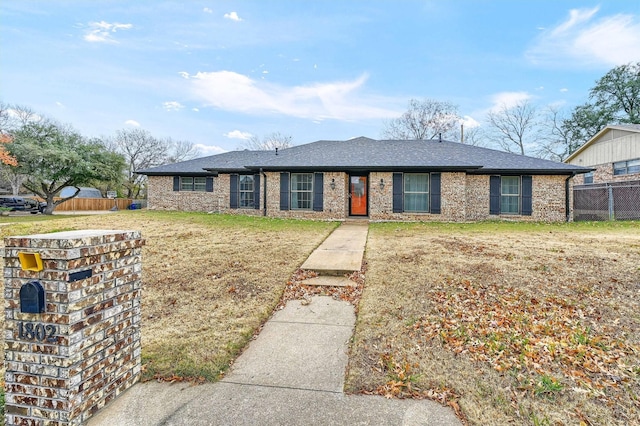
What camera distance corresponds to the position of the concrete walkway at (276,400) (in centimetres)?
200

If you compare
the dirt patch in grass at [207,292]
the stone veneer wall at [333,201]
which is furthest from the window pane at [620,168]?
the dirt patch in grass at [207,292]

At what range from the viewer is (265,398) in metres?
2.22

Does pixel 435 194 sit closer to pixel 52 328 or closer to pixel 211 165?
pixel 211 165

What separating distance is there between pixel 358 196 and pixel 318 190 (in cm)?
190

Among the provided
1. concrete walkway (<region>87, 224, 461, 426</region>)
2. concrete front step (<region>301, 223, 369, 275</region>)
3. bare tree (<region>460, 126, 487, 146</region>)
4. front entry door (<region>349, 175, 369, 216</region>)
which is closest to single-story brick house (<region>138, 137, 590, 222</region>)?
front entry door (<region>349, 175, 369, 216</region>)

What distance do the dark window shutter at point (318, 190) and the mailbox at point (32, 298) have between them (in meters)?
12.1

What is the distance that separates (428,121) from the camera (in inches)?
1254

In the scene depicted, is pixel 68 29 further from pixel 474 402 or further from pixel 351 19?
pixel 474 402

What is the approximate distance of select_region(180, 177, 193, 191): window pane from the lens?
18.1m

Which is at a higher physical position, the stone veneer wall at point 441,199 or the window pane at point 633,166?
the window pane at point 633,166

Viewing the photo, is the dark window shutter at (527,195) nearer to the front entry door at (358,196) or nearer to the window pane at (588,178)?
the front entry door at (358,196)

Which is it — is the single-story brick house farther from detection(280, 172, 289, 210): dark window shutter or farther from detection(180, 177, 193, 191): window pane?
detection(180, 177, 193, 191): window pane

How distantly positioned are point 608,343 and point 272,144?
38.7 meters

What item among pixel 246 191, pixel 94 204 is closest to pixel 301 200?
pixel 246 191
